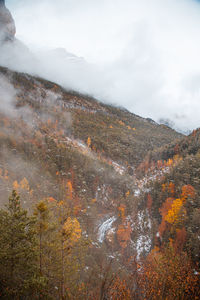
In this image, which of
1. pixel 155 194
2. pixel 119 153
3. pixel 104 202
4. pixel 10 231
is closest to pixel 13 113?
pixel 119 153

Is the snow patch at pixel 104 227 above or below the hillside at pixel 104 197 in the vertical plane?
below

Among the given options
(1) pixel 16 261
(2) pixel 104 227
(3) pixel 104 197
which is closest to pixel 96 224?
(2) pixel 104 227

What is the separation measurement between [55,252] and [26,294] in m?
3.27

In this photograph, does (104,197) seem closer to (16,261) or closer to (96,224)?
(96,224)

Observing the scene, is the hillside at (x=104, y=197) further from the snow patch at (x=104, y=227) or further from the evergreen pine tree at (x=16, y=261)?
the evergreen pine tree at (x=16, y=261)

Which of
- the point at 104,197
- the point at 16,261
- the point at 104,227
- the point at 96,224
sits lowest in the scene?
the point at 96,224

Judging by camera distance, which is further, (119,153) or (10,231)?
(119,153)

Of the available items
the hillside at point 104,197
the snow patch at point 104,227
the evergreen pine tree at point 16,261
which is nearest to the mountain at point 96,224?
the evergreen pine tree at point 16,261

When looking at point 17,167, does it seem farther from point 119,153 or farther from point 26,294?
point 119,153

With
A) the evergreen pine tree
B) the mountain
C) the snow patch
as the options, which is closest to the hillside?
the snow patch

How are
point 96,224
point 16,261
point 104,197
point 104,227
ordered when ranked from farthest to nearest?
point 104,197 < point 96,224 < point 104,227 < point 16,261

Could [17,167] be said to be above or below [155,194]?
below

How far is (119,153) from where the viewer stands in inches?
7697

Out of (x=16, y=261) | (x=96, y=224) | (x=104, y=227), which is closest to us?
(x=16, y=261)
